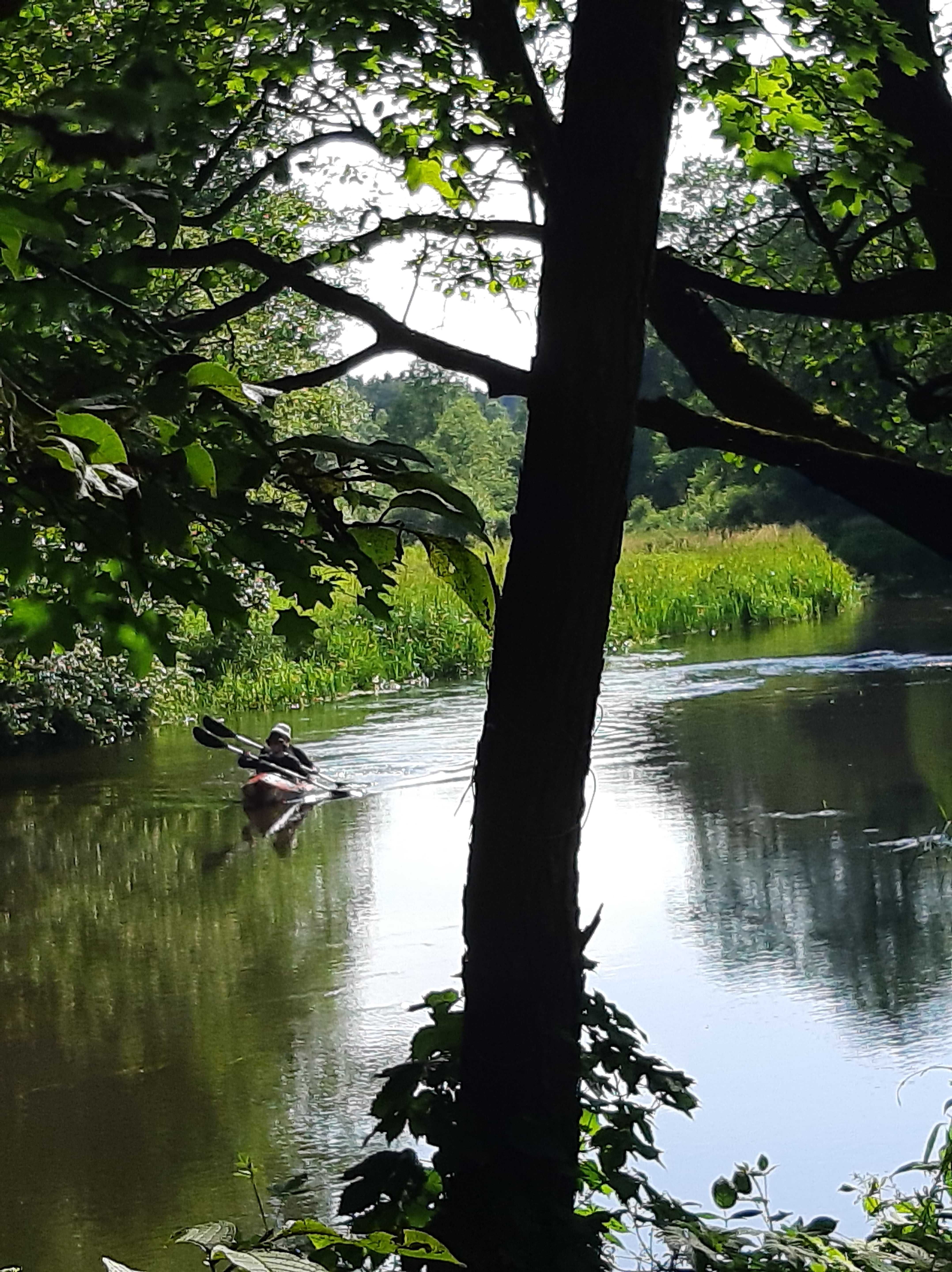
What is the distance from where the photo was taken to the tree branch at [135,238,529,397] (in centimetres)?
360

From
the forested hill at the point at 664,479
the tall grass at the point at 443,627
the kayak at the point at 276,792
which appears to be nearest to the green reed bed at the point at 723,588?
the tall grass at the point at 443,627

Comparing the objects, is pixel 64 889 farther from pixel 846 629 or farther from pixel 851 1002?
pixel 846 629

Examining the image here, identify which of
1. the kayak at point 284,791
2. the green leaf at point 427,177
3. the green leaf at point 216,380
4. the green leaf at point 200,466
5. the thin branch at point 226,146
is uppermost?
the thin branch at point 226,146

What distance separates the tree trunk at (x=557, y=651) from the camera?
2.70m

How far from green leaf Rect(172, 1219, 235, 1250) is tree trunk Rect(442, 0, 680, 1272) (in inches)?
56.2

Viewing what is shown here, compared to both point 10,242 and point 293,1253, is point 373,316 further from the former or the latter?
point 293,1253

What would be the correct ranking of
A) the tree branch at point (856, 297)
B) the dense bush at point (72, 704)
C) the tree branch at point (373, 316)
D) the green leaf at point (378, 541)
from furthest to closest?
the dense bush at point (72, 704), the tree branch at point (856, 297), the tree branch at point (373, 316), the green leaf at point (378, 541)

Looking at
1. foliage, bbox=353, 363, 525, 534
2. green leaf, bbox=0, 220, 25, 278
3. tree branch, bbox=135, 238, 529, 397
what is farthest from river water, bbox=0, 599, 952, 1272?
foliage, bbox=353, 363, 525, 534

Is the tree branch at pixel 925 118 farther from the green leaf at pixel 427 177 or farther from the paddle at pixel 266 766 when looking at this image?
the paddle at pixel 266 766

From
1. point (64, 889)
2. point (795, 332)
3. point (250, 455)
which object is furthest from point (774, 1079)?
point (64, 889)

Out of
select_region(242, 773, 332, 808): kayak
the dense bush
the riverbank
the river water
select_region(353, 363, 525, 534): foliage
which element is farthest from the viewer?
select_region(353, 363, 525, 534): foliage

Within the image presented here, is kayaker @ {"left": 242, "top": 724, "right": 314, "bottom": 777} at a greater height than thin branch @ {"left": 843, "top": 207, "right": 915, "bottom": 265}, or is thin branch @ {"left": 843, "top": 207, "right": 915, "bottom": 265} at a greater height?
thin branch @ {"left": 843, "top": 207, "right": 915, "bottom": 265}

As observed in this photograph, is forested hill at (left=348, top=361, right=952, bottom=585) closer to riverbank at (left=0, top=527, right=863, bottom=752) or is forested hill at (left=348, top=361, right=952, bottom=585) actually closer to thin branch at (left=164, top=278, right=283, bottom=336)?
riverbank at (left=0, top=527, right=863, bottom=752)

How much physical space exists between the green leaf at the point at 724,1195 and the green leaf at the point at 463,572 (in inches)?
73.9
